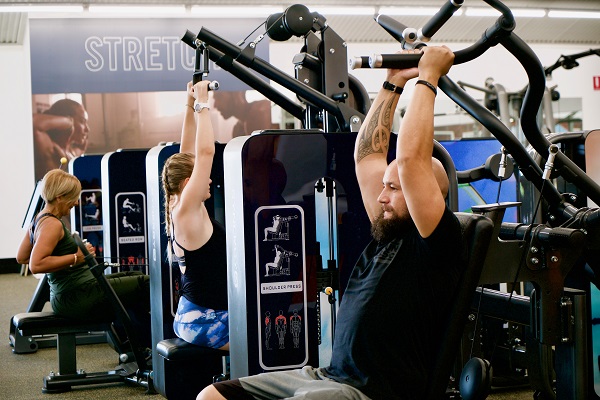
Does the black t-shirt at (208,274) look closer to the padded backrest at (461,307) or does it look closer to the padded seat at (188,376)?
the padded seat at (188,376)

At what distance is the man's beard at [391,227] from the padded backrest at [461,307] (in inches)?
6.3

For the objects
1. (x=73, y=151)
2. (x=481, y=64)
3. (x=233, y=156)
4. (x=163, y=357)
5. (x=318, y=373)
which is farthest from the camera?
(x=481, y=64)

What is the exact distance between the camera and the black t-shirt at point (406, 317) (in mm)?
2129

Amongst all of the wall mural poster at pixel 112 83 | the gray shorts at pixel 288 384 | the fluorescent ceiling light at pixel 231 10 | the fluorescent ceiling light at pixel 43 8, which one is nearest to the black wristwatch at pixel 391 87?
the gray shorts at pixel 288 384

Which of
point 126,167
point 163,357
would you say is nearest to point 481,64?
point 126,167

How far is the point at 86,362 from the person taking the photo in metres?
5.43

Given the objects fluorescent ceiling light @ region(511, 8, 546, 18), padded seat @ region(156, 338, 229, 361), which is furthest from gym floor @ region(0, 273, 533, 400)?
fluorescent ceiling light @ region(511, 8, 546, 18)

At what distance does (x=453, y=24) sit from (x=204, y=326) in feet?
34.4

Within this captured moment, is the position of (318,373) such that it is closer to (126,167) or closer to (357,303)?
(357,303)

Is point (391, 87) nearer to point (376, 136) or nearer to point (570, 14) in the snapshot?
point (376, 136)

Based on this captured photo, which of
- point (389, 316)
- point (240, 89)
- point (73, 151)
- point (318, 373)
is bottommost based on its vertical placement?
point (318, 373)

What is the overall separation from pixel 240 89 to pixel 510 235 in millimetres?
7238

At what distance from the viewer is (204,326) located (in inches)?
136

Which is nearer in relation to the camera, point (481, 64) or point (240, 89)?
point (240, 89)
